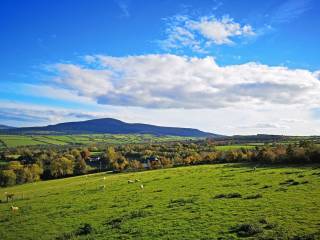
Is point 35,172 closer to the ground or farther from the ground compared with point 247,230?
closer to the ground

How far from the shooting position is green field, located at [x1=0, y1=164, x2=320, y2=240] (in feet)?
78.4

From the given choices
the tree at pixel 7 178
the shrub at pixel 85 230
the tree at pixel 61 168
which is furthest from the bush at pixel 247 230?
the tree at pixel 61 168

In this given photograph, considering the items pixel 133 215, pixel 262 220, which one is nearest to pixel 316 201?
pixel 262 220

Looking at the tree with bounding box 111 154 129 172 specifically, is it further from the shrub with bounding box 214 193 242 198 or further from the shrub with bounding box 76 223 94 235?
the shrub with bounding box 76 223 94 235

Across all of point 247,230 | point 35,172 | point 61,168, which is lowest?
point 35,172

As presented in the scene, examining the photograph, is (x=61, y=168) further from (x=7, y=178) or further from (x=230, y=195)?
(x=230, y=195)

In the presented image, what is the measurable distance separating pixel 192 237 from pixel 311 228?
7.54m

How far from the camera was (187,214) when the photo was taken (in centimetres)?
2981

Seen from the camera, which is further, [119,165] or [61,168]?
[119,165]

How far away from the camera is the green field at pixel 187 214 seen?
23.9 meters

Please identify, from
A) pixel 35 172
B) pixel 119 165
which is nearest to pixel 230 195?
pixel 119 165

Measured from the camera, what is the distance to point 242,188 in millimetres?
39562

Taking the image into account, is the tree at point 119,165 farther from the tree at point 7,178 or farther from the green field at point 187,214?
the green field at point 187,214

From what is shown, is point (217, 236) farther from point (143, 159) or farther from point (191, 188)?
point (143, 159)
